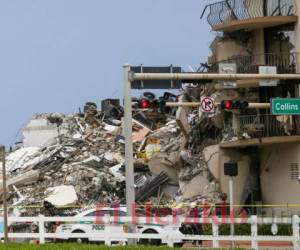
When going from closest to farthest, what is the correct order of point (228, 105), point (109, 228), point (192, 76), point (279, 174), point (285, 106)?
point (109, 228) < point (192, 76) < point (285, 106) < point (228, 105) < point (279, 174)

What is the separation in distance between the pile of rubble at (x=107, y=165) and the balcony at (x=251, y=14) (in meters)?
6.28

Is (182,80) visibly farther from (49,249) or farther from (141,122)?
(141,122)

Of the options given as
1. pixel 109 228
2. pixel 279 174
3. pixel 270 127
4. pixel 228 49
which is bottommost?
pixel 109 228

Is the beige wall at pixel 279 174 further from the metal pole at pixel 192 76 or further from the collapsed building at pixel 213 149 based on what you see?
the metal pole at pixel 192 76

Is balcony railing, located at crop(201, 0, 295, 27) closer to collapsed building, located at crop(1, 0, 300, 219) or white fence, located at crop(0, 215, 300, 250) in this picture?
collapsed building, located at crop(1, 0, 300, 219)

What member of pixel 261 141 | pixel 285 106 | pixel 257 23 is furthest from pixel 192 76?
pixel 257 23

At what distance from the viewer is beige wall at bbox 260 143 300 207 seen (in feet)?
140

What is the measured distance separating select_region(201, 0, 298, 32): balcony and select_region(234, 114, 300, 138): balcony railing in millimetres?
4443

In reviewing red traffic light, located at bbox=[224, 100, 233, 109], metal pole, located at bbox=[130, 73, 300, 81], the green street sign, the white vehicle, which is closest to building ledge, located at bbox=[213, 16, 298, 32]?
metal pole, located at bbox=[130, 73, 300, 81]

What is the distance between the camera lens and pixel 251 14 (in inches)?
1772

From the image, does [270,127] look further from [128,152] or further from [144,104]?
[128,152]

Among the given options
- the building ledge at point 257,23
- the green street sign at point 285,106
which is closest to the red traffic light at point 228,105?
the green street sign at point 285,106

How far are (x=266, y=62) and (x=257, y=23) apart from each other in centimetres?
200

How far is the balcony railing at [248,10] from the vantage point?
44.3 metres
